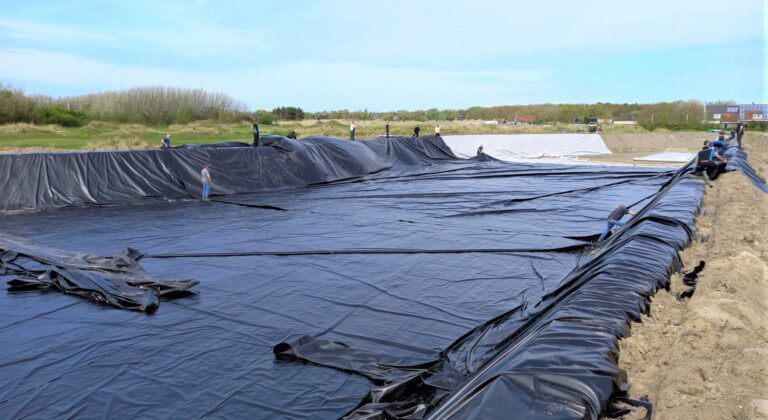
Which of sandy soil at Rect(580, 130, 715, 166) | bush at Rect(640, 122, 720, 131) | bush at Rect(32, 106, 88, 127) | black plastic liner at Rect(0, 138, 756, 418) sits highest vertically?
bush at Rect(32, 106, 88, 127)

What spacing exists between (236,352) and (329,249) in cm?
314

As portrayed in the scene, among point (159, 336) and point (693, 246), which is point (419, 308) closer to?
point (159, 336)

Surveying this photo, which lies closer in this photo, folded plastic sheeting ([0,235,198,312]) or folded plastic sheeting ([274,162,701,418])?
folded plastic sheeting ([274,162,701,418])

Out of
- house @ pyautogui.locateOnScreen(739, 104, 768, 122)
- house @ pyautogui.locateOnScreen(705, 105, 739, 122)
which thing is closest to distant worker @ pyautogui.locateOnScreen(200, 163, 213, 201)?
house @ pyautogui.locateOnScreen(739, 104, 768, 122)

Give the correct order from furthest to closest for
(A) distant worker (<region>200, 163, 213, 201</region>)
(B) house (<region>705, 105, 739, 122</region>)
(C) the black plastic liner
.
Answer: (B) house (<region>705, 105, 739, 122</region>)
(A) distant worker (<region>200, 163, 213, 201</region>)
(C) the black plastic liner

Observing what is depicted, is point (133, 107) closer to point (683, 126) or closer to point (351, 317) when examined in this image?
point (351, 317)

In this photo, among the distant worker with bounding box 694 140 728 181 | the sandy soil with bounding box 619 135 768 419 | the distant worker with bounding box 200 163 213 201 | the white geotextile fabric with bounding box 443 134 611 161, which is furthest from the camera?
the white geotextile fabric with bounding box 443 134 611 161

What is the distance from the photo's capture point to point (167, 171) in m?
12.7

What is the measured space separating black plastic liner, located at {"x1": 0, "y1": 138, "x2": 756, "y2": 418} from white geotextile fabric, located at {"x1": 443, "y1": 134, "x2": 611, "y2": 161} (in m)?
14.9

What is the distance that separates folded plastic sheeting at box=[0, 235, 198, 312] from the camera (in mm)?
4934

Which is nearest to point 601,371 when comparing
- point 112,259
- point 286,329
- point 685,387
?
point 685,387

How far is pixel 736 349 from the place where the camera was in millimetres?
2682

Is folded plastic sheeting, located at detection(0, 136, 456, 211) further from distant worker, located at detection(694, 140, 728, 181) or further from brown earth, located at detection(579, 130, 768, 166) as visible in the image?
brown earth, located at detection(579, 130, 768, 166)

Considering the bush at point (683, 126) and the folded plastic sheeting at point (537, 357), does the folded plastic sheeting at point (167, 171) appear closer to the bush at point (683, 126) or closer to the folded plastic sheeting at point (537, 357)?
the folded plastic sheeting at point (537, 357)
